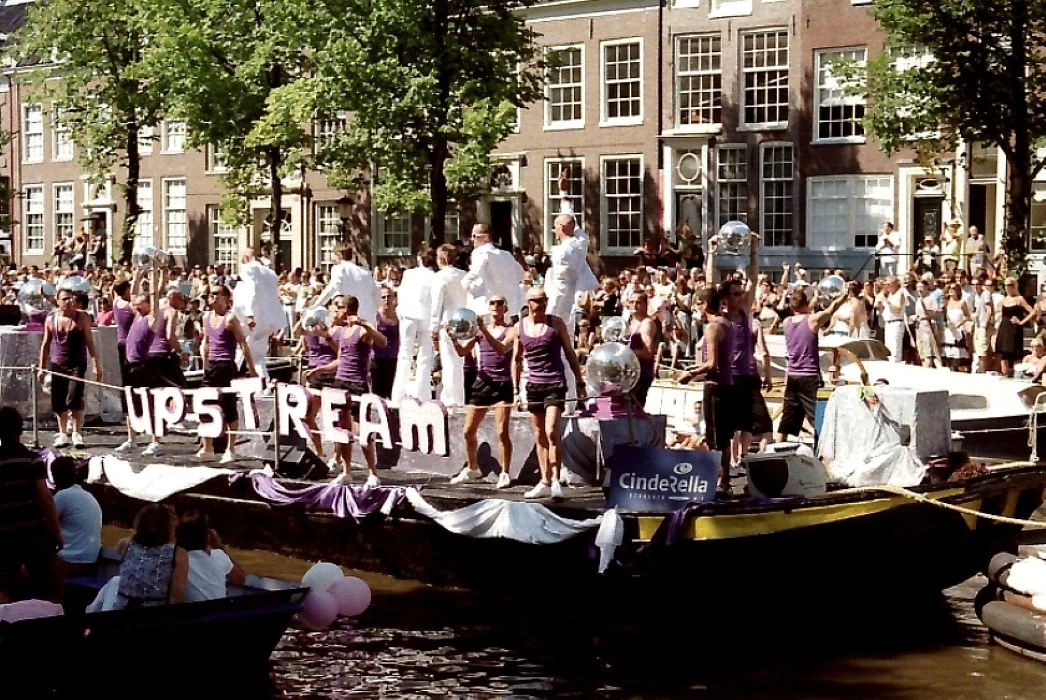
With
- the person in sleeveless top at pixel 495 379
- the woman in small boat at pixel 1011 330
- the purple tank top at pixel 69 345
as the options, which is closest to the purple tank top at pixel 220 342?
the purple tank top at pixel 69 345

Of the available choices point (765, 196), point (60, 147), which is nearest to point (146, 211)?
point (60, 147)

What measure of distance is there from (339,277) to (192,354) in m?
9.62

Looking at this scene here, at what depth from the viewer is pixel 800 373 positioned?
16875mm

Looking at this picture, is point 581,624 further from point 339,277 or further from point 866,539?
point 339,277

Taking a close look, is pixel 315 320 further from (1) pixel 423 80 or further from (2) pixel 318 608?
(1) pixel 423 80

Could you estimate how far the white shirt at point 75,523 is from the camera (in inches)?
490

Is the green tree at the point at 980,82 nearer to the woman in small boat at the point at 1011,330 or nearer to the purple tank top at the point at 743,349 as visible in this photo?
the woman in small boat at the point at 1011,330

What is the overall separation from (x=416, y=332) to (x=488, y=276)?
60.1 inches

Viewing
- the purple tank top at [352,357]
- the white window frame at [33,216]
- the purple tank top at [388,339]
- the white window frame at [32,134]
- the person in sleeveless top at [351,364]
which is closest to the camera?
the person in sleeveless top at [351,364]

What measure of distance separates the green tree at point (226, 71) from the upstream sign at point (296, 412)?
19474 mm

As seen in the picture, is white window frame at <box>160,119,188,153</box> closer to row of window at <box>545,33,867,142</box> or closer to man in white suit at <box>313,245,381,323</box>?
row of window at <box>545,33,867,142</box>

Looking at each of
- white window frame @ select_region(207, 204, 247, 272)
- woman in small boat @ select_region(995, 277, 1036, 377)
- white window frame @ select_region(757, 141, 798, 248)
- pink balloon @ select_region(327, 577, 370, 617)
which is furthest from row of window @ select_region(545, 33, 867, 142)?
pink balloon @ select_region(327, 577, 370, 617)

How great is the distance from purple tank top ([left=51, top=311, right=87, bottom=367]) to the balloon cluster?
7144 mm

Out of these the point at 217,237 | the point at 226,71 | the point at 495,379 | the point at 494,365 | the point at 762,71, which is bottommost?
the point at 495,379
